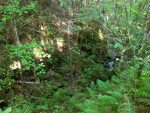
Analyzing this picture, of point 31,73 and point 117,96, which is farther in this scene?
point 31,73

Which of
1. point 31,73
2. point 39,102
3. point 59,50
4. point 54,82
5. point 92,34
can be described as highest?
point 92,34

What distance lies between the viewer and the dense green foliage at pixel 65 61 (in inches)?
159

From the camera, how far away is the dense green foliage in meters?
4.04

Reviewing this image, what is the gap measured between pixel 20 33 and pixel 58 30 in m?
2.95

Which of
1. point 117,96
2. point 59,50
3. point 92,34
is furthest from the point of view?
point 92,34

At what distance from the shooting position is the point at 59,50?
8.77 m

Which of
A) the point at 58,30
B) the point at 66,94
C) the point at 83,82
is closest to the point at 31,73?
the point at 66,94

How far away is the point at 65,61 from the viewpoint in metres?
8.67

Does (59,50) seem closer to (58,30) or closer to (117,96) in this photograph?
(58,30)

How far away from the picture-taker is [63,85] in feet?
24.2

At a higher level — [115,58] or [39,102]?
[115,58]

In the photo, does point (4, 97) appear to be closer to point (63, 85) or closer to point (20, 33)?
point (63, 85)

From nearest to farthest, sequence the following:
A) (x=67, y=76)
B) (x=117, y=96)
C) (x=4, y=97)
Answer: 1. (x=117, y=96)
2. (x=4, y=97)
3. (x=67, y=76)

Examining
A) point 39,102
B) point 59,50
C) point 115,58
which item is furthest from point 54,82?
point 115,58
